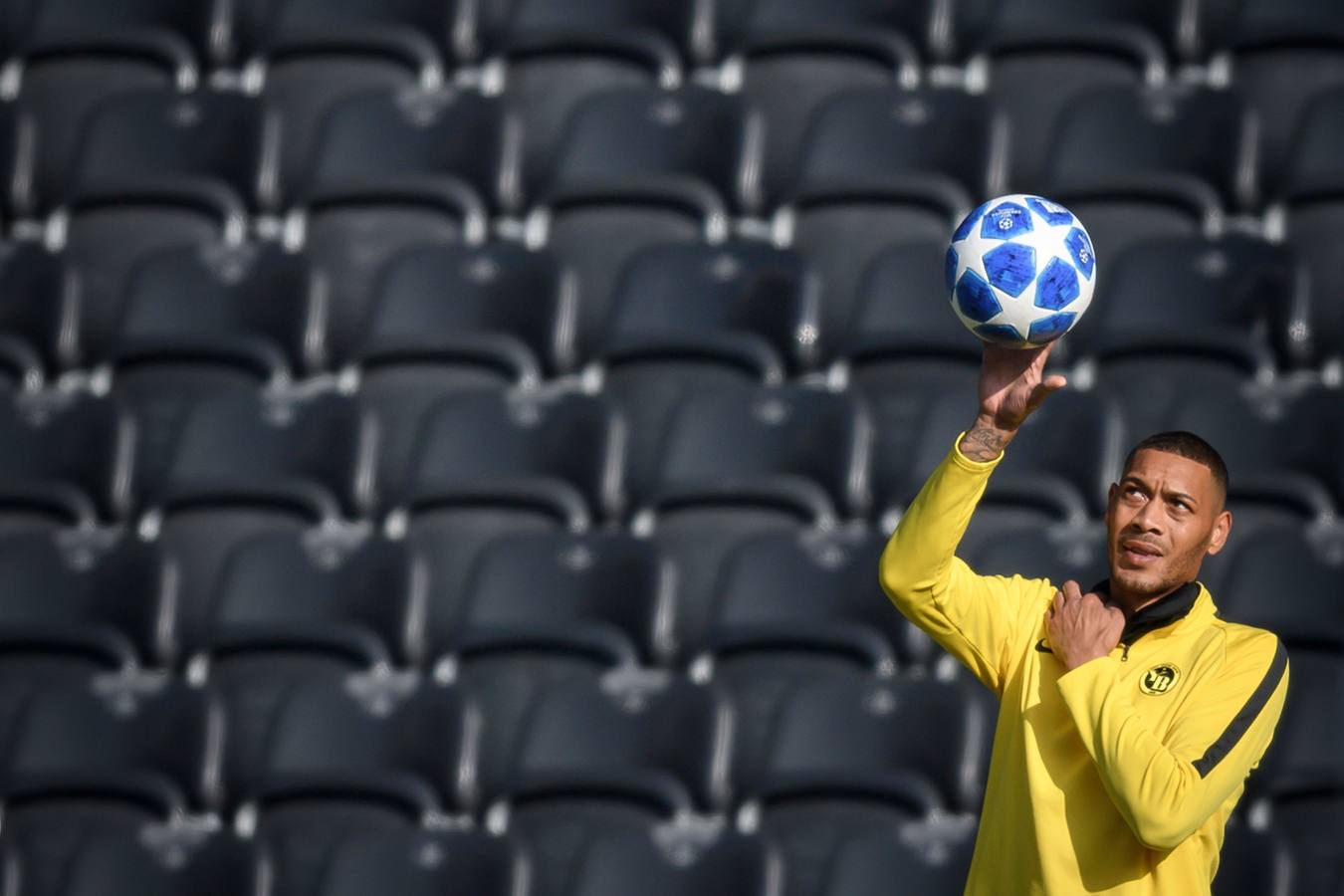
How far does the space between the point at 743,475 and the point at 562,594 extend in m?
0.50

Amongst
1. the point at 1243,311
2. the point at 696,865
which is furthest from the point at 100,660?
the point at 1243,311

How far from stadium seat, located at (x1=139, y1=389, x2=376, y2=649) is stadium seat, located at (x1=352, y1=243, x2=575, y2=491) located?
0.43ft

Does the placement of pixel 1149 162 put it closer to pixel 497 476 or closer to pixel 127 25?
pixel 497 476

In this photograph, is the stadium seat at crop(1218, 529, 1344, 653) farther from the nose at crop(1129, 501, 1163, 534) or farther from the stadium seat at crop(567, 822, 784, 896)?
the nose at crop(1129, 501, 1163, 534)

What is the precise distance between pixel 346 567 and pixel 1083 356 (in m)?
1.72

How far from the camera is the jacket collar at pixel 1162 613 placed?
2193 mm

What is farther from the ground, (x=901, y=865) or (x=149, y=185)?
(x=149, y=185)

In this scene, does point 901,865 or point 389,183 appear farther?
point 389,183

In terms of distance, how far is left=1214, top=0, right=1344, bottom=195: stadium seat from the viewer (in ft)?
16.2

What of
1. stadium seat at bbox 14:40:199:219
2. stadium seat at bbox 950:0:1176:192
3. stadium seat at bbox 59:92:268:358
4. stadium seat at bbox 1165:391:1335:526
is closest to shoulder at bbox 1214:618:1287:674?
stadium seat at bbox 1165:391:1335:526

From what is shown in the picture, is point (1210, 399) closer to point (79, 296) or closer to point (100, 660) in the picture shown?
point (100, 660)

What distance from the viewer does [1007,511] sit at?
4133 millimetres

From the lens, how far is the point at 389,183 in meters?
5.00

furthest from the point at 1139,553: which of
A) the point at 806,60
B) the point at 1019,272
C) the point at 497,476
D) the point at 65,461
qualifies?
the point at 806,60
